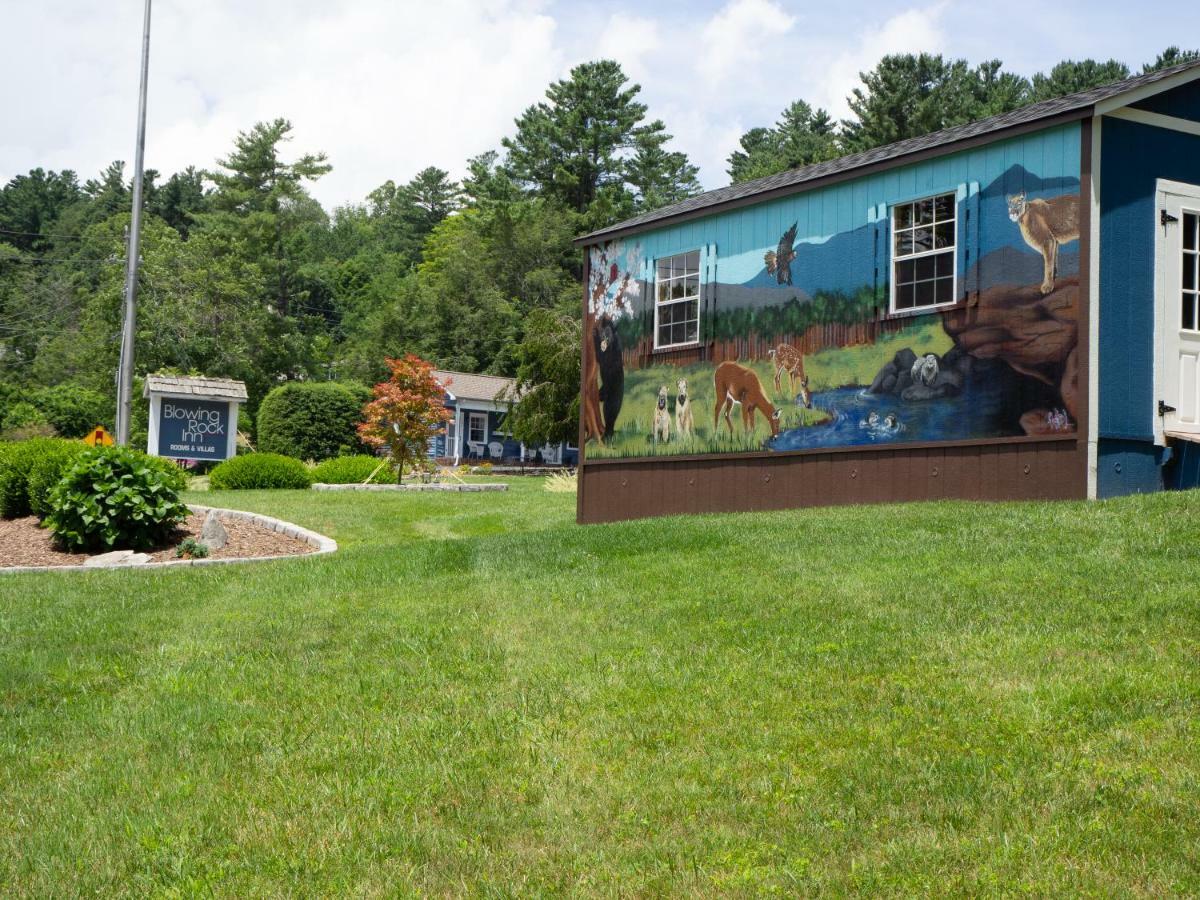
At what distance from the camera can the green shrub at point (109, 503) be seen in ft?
44.7

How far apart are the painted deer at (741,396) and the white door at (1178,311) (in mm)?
4331

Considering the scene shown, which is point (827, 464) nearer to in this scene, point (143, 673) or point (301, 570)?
point (301, 570)

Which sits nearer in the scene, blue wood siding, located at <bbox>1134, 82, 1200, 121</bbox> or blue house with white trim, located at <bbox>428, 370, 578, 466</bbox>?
blue wood siding, located at <bbox>1134, 82, 1200, 121</bbox>

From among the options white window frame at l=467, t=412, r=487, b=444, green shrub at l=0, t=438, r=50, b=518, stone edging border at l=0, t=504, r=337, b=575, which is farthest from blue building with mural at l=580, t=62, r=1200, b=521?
white window frame at l=467, t=412, r=487, b=444

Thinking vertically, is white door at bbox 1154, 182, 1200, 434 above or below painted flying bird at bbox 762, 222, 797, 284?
below

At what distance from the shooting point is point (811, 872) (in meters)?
3.77

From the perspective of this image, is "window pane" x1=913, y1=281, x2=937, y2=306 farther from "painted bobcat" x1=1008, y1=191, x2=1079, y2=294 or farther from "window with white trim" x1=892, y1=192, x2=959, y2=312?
"painted bobcat" x1=1008, y1=191, x2=1079, y2=294

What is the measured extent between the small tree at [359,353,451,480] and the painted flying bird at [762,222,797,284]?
418 inches

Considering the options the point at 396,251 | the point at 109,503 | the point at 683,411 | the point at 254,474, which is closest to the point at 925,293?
the point at 683,411

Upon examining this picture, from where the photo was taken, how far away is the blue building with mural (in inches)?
454

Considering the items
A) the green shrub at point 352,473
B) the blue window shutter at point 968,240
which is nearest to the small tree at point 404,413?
the green shrub at point 352,473

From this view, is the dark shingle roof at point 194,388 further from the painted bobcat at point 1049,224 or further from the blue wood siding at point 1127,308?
the blue wood siding at point 1127,308

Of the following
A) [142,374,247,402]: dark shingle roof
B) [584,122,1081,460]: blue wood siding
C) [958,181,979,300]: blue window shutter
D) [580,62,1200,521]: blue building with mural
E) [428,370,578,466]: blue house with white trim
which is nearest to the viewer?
[580,62,1200,521]: blue building with mural

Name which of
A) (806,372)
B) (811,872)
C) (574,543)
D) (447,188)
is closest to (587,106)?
(447,188)
